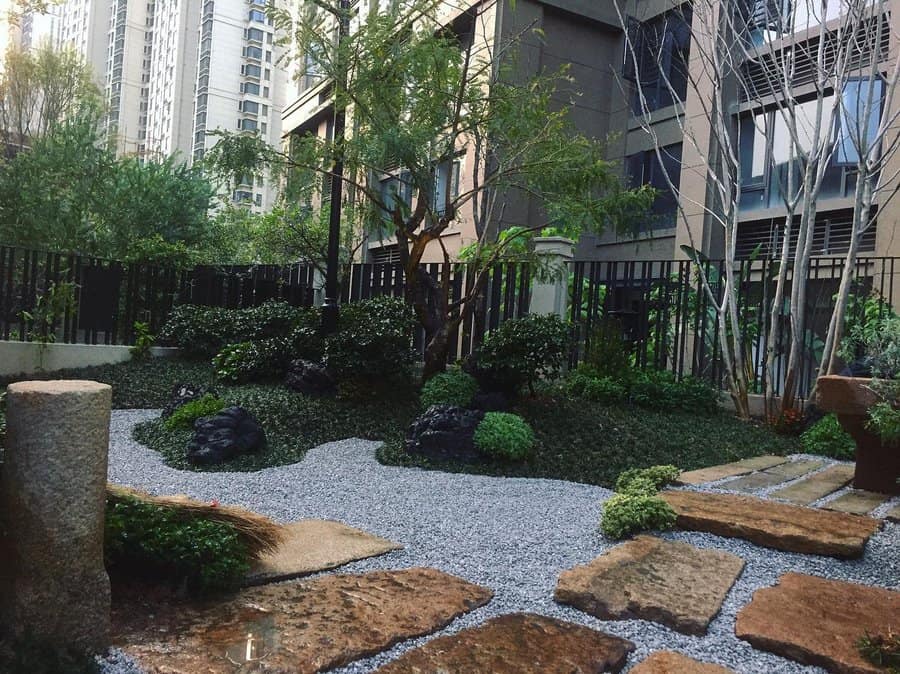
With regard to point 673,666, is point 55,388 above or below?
above

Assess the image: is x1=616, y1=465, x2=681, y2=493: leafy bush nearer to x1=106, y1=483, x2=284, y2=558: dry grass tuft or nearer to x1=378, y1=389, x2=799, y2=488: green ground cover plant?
x1=378, y1=389, x2=799, y2=488: green ground cover plant

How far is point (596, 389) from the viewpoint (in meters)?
8.40

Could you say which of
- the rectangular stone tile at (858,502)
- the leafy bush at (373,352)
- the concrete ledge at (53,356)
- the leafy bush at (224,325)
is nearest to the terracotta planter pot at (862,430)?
the rectangular stone tile at (858,502)

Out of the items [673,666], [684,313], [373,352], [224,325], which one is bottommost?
[673,666]

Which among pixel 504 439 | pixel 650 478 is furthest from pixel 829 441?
pixel 504 439

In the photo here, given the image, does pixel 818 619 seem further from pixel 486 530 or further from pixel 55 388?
pixel 55 388

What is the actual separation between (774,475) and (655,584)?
10.2 feet

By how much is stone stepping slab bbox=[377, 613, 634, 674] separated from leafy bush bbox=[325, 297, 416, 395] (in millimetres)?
5514

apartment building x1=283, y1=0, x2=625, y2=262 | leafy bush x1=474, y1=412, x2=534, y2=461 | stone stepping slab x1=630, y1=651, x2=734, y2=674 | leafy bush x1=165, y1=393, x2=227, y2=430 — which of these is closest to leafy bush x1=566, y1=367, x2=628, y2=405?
leafy bush x1=474, y1=412, x2=534, y2=461

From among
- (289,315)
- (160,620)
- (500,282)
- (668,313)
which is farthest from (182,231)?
(160,620)

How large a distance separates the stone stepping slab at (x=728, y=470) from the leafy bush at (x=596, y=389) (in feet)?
6.84

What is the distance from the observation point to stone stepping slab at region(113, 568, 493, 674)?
2203 millimetres

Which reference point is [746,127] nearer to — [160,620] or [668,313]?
[668,313]

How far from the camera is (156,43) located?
77.2 m
